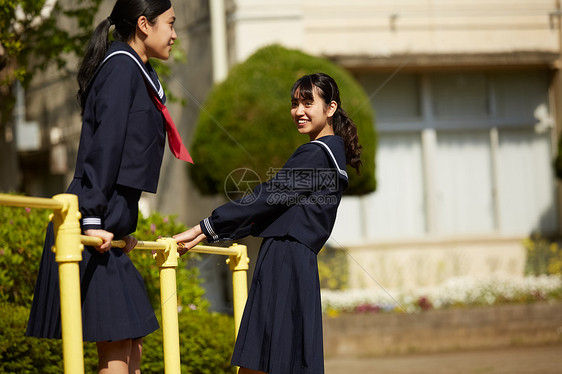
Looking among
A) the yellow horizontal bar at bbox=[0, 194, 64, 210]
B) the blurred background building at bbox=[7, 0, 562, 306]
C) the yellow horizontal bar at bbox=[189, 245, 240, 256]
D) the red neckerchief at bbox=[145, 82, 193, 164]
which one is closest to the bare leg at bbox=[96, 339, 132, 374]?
the yellow horizontal bar at bbox=[0, 194, 64, 210]

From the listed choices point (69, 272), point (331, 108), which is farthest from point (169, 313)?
point (331, 108)

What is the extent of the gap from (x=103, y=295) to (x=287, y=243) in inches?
31.7

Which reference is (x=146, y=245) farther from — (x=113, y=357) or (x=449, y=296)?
(x=449, y=296)

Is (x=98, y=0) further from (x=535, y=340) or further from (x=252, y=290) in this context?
(x=535, y=340)

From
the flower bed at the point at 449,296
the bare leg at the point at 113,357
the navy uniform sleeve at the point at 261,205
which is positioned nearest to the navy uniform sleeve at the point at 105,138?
the bare leg at the point at 113,357

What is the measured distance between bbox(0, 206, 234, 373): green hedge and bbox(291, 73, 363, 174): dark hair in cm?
142

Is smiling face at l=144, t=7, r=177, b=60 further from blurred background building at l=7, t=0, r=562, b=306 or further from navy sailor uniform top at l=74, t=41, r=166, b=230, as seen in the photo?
blurred background building at l=7, t=0, r=562, b=306

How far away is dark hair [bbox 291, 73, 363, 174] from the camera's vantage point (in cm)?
309

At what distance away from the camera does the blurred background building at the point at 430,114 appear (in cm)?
930

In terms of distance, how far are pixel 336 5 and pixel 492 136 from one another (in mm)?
2650

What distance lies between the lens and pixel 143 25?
2594mm

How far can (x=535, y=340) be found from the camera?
8359mm

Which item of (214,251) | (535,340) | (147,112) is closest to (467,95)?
(535,340)

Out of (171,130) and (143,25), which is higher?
(143,25)
